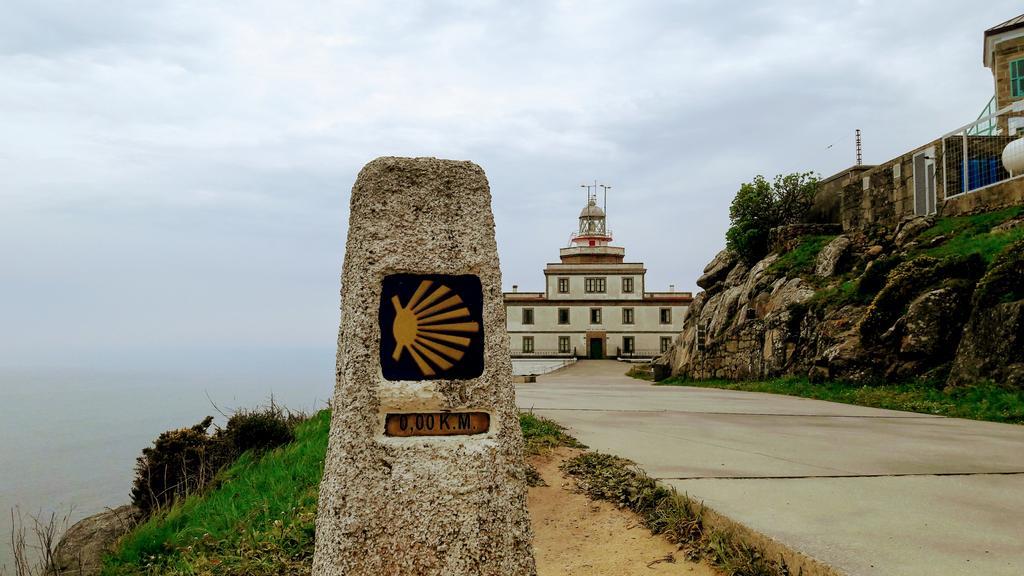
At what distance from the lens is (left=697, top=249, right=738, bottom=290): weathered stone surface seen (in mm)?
29016

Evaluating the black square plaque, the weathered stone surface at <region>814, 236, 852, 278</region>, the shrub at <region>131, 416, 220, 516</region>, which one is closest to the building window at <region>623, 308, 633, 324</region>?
the weathered stone surface at <region>814, 236, 852, 278</region>

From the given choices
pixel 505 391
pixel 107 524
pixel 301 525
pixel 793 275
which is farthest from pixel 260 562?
pixel 793 275

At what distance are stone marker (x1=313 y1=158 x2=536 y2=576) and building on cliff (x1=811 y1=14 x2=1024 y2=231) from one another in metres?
17.4

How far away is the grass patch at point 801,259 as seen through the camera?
69.5ft

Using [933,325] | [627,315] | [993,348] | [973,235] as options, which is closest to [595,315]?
[627,315]

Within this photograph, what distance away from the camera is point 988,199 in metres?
16.9

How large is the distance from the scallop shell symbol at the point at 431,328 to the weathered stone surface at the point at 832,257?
18.5m

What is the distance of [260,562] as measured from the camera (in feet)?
16.1

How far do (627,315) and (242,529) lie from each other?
47541mm

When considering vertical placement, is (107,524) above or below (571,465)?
below

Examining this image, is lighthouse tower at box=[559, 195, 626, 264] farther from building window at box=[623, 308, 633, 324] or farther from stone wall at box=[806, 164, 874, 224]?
stone wall at box=[806, 164, 874, 224]

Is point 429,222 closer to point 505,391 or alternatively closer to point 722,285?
point 505,391

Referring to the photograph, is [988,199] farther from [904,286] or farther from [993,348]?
[993,348]

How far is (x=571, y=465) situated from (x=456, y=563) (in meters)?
3.30
